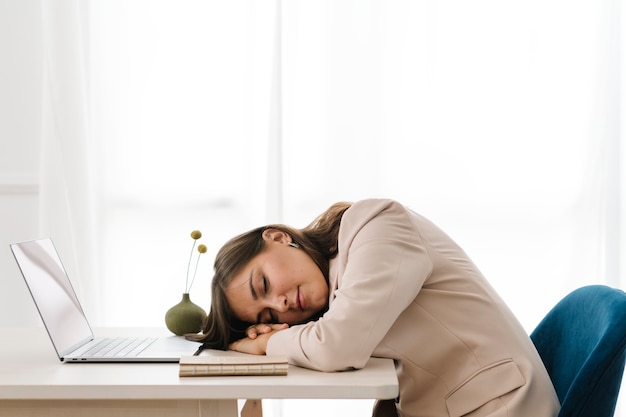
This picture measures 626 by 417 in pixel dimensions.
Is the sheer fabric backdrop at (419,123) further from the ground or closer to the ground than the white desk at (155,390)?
further from the ground

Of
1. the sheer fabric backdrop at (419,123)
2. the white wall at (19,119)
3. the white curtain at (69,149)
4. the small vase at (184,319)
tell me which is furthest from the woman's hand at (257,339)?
the white wall at (19,119)

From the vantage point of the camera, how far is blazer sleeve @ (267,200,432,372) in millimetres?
1410

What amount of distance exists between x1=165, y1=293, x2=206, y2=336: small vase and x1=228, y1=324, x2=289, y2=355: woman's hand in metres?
0.17

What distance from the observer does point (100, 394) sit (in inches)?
50.5

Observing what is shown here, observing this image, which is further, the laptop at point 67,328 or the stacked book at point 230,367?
the laptop at point 67,328

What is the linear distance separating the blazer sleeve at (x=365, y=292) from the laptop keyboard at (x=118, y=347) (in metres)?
0.29

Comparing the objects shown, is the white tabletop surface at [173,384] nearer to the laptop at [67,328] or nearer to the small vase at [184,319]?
the laptop at [67,328]

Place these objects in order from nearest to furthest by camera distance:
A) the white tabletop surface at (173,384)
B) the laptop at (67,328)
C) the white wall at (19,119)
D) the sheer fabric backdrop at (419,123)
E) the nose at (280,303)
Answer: the white tabletop surface at (173,384), the laptop at (67,328), the nose at (280,303), the sheer fabric backdrop at (419,123), the white wall at (19,119)

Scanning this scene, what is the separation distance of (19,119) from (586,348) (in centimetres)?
268

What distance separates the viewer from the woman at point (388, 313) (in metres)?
1.45

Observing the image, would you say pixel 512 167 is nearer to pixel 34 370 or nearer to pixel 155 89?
pixel 155 89

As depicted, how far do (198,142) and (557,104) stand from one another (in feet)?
4.93

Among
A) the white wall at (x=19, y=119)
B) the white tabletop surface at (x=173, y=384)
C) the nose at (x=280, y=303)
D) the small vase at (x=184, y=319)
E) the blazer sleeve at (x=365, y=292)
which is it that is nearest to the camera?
the white tabletop surface at (x=173, y=384)

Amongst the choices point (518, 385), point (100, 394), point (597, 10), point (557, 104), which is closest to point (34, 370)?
point (100, 394)
